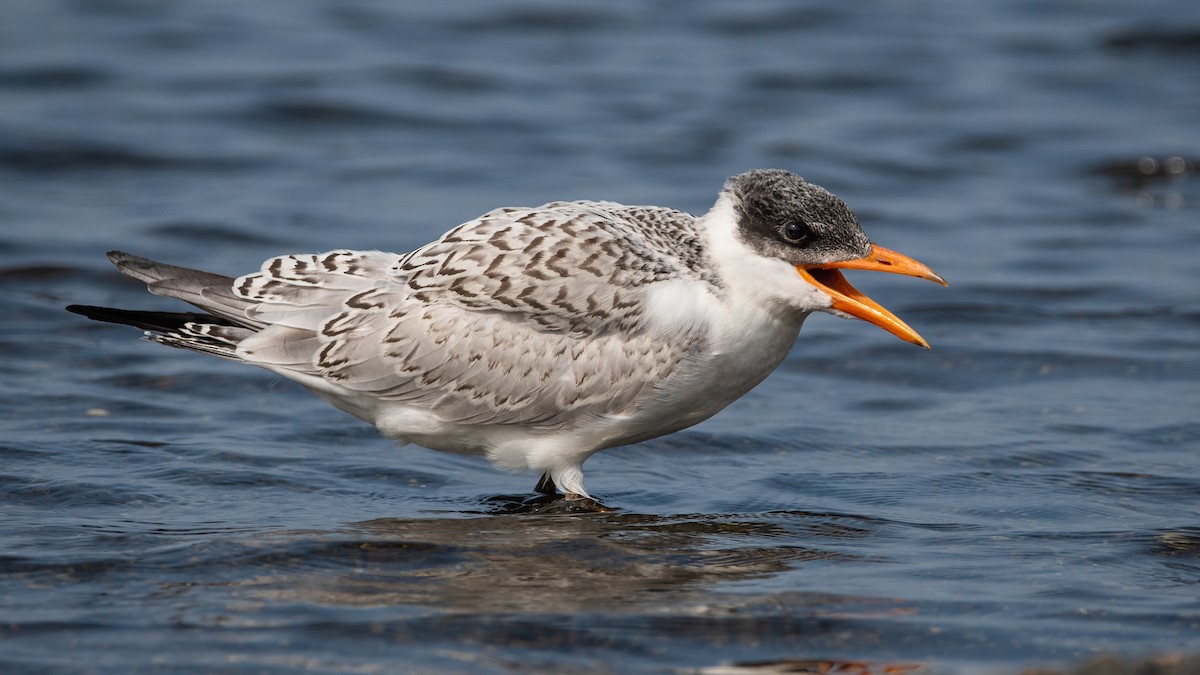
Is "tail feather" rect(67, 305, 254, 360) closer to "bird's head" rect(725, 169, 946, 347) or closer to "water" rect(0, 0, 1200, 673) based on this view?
"water" rect(0, 0, 1200, 673)

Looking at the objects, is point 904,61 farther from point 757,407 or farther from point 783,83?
point 757,407

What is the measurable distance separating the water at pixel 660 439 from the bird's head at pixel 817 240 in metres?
0.96

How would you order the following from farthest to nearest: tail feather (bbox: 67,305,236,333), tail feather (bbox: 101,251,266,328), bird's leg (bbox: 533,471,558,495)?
bird's leg (bbox: 533,471,558,495), tail feather (bbox: 101,251,266,328), tail feather (bbox: 67,305,236,333)

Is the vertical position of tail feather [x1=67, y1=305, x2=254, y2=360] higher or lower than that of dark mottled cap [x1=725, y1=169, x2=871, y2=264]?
lower

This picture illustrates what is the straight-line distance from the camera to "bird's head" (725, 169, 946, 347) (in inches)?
253

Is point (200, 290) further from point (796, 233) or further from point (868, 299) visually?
point (868, 299)

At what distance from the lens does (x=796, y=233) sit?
6484 millimetres

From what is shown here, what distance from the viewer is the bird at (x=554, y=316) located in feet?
21.3

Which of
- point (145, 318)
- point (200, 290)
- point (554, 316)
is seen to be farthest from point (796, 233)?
point (145, 318)

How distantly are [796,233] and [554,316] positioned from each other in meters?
1.04

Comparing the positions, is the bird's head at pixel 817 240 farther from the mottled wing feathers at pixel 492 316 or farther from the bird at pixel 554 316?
the mottled wing feathers at pixel 492 316

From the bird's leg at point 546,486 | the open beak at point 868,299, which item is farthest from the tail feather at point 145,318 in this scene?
the open beak at point 868,299

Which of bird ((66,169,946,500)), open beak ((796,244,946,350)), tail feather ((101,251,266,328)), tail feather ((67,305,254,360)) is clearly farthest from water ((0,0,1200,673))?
open beak ((796,244,946,350))

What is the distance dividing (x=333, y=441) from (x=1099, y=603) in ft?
12.7
